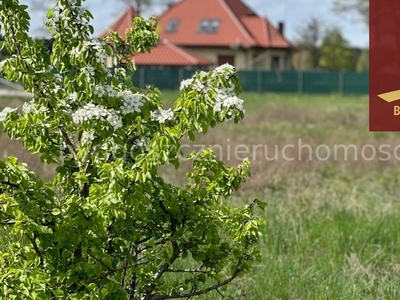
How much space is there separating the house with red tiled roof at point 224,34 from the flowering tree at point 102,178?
4099cm

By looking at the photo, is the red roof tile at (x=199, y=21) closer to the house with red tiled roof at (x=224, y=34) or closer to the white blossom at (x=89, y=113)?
the house with red tiled roof at (x=224, y=34)

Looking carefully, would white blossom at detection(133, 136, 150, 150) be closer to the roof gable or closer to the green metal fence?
the green metal fence

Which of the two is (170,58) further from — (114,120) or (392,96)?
(114,120)

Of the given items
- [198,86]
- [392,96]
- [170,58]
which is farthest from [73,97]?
[170,58]

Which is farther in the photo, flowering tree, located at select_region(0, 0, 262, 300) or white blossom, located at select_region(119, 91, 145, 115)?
white blossom, located at select_region(119, 91, 145, 115)

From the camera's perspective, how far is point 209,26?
1817 inches

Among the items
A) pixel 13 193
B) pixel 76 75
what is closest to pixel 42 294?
pixel 13 193

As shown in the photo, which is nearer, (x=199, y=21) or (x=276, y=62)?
(x=199, y=21)

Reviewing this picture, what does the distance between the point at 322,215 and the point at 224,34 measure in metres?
39.7

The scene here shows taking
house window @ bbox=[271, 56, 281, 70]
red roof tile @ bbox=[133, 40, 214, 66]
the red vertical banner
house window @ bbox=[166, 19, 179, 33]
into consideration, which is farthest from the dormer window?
the red vertical banner

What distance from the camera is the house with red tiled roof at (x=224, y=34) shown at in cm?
4494

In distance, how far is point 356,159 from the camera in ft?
34.0

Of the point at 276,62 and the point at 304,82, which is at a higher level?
the point at 276,62

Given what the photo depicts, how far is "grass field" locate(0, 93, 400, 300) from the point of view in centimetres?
461
